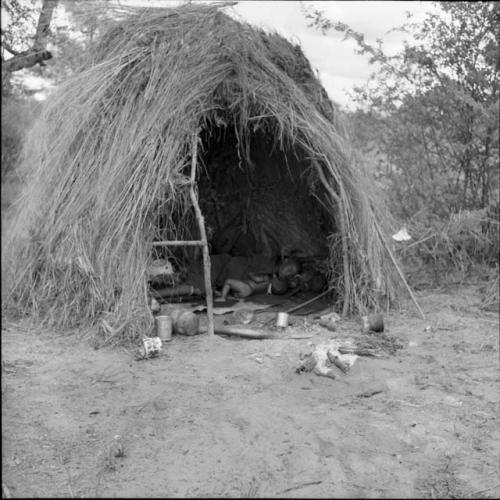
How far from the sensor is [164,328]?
5.88 m

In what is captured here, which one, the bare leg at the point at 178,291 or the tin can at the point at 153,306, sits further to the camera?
the bare leg at the point at 178,291

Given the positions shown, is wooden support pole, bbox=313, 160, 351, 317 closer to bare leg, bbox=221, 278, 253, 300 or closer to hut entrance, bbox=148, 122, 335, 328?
hut entrance, bbox=148, 122, 335, 328

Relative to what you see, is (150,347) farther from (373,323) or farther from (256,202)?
(256,202)

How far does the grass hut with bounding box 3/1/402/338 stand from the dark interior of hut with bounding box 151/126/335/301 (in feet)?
2.28

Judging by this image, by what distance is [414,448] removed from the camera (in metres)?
3.89

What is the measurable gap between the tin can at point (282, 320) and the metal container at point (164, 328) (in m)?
1.13

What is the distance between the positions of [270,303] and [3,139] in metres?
6.24

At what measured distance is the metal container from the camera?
5859 mm

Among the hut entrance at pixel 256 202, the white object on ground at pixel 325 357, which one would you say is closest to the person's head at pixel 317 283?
the hut entrance at pixel 256 202

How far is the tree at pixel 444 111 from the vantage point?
8.60m

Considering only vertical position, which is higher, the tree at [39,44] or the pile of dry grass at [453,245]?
the tree at [39,44]

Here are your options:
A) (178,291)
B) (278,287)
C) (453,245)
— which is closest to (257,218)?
(278,287)

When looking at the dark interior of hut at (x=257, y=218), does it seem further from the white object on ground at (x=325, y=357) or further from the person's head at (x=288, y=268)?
the white object on ground at (x=325, y=357)

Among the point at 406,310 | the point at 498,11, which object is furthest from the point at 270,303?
the point at 498,11
